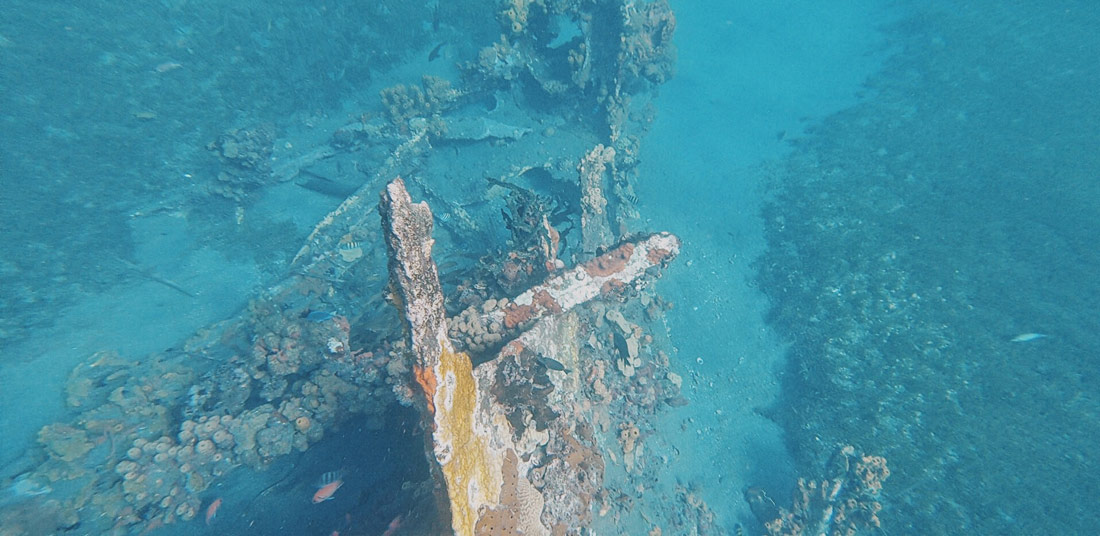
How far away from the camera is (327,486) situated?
182 inches

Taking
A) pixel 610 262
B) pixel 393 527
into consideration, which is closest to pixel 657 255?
pixel 610 262

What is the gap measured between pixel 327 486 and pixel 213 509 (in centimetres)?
173

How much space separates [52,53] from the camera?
11.1 m

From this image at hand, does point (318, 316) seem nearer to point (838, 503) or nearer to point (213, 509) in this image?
point (213, 509)

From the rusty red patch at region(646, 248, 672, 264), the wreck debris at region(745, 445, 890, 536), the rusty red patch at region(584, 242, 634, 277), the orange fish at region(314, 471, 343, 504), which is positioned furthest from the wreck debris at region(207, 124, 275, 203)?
the wreck debris at region(745, 445, 890, 536)

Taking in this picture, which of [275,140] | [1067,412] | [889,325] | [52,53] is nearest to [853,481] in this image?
[889,325]

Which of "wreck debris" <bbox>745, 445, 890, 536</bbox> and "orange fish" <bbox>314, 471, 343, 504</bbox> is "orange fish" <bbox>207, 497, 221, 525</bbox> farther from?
"wreck debris" <bbox>745, 445, 890, 536</bbox>

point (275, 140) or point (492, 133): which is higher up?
point (275, 140)

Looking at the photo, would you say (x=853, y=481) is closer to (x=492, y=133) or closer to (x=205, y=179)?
(x=492, y=133)

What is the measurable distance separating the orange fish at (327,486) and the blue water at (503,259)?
10 cm

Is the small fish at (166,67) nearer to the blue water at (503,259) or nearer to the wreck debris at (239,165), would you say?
the blue water at (503,259)

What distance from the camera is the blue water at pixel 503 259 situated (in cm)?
623

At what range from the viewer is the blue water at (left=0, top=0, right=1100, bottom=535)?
20.4 feet

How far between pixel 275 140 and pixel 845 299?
17.6 m
